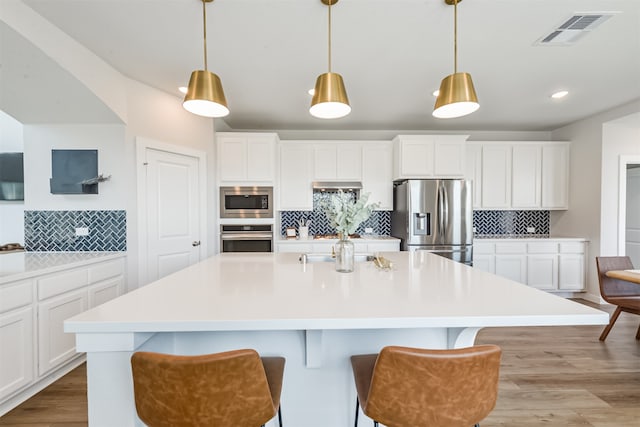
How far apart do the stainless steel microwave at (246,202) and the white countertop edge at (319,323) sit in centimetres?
280

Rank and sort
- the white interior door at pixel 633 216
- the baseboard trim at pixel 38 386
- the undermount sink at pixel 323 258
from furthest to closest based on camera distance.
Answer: the white interior door at pixel 633 216 → the undermount sink at pixel 323 258 → the baseboard trim at pixel 38 386

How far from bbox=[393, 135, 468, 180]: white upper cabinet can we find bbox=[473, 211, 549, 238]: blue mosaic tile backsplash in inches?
39.5

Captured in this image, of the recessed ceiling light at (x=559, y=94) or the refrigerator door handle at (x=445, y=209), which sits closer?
the recessed ceiling light at (x=559, y=94)

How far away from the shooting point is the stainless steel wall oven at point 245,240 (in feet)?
12.1

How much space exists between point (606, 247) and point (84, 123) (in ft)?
20.8

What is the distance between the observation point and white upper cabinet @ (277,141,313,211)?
160 inches

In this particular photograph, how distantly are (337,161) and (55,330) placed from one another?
342 centimetres

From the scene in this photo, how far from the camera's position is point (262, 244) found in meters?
3.68

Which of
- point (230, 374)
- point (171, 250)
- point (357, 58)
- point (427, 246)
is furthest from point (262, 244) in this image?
point (230, 374)

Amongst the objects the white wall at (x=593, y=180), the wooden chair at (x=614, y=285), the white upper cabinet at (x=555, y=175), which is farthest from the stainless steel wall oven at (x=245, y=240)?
the white wall at (x=593, y=180)

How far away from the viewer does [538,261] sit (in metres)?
3.91

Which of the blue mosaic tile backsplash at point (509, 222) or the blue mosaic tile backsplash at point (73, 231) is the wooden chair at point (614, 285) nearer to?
the blue mosaic tile backsplash at point (509, 222)

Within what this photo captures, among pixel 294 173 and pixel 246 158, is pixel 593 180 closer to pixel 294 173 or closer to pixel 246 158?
pixel 294 173

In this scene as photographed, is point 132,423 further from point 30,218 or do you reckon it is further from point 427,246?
point 427,246
